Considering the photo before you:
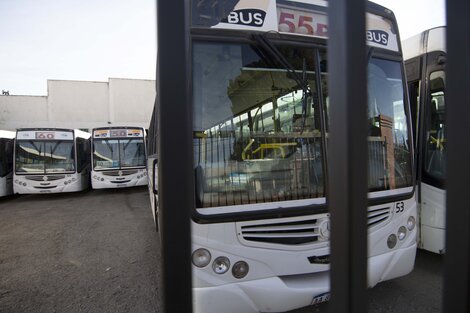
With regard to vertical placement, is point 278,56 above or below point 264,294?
above

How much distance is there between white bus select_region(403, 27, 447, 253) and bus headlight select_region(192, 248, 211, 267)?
286 cm

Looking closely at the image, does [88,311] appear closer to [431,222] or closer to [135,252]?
[135,252]

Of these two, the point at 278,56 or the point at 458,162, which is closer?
the point at 458,162

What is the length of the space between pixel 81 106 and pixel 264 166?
2962 centimetres

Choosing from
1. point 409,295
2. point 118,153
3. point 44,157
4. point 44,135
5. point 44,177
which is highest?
point 44,135

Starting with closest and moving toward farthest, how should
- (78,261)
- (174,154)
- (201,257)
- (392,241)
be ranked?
1. (174,154)
2. (201,257)
3. (392,241)
4. (78,261)

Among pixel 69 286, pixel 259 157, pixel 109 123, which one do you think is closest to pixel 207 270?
pixel 259 157

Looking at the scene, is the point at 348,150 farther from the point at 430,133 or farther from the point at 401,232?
the point at 430,133

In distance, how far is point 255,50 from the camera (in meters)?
2.45

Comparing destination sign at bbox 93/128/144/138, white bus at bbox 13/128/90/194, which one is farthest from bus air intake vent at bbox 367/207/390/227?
white bus at bbox 13/128/90/194

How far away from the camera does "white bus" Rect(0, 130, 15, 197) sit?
442 inches

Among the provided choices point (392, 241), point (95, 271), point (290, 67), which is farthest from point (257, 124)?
point (95, 271)

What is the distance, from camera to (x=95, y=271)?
418 cm

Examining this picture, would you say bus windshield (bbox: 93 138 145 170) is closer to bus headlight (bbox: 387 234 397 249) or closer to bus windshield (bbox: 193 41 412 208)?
bus windshield (bbox: 193 41 412 208)
